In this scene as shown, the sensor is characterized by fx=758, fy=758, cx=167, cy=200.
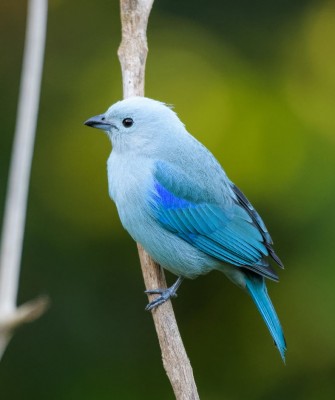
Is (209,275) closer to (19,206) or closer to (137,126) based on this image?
(137,126)

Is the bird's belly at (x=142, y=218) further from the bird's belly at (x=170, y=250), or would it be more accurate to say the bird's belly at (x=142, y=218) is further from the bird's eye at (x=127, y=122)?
the bird's eye at (x=127, y=122)

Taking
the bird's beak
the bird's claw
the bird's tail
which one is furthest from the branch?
the bird's tail

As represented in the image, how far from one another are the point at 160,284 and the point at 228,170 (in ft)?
4.23

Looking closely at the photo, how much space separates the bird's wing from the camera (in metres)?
3.48

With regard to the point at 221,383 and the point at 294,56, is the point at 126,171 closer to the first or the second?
the point at 221,383

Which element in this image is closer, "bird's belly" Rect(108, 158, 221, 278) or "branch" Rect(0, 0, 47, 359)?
"branch" Rect(0, 0, 47, 359)

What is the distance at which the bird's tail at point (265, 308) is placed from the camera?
346cm

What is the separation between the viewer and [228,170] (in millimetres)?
4512

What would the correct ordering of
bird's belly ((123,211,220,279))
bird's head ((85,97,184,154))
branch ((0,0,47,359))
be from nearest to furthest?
branch ((0,0,47,359)), bird's belly ((123,211,220,279)), bird's head ((85,97,184,154))

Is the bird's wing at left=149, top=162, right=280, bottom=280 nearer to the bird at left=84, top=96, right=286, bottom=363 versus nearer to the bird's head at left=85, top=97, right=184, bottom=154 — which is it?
the bird at left=84, top=96, right=286, bottom=363

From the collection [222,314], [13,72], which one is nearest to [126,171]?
[222,314]

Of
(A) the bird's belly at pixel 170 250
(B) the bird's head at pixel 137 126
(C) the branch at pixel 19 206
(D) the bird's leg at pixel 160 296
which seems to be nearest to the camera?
(C) the branch at pixel 19 206

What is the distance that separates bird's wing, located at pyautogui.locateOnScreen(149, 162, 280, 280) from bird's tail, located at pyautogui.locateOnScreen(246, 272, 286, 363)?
133mm

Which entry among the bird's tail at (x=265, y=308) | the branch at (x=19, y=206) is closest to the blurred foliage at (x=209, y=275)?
the bird's tail at (x=265, y=308)
